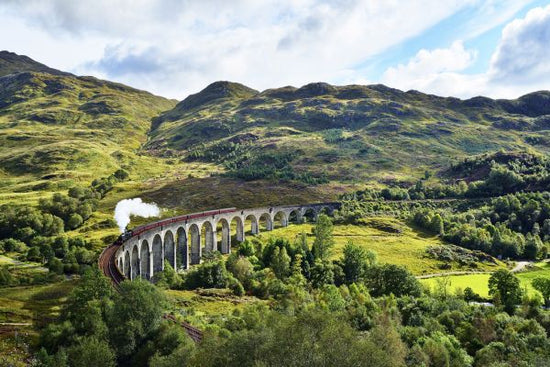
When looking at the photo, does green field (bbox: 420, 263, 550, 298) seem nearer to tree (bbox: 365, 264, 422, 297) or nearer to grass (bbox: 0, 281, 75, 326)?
tree (bbox: 365, 264, 422, 297)

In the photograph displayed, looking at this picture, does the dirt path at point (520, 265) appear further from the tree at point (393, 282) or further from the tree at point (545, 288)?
the tree at point (393, 282)

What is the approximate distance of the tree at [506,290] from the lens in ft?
199

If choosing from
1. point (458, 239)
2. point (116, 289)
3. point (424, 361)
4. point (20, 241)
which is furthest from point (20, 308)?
point (458, 239)

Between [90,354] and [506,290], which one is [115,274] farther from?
[506,290]

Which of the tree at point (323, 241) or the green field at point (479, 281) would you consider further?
the tree at point (323, 241)

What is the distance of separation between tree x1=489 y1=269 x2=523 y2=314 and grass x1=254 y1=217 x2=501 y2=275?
21185 millimetres

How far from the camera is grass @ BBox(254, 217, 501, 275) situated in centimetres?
9062

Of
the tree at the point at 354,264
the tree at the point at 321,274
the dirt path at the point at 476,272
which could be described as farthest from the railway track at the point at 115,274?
the dirt path at the point at 476,272

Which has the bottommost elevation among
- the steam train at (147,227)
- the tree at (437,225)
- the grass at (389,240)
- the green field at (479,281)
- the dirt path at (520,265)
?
the dirt path at (520,265)

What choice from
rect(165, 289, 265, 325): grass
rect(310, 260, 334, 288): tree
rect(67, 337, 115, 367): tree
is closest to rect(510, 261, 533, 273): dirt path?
rect(310, 260, 334, 288): tree

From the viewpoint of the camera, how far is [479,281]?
7881 cm

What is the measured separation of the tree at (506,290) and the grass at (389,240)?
21.2 m

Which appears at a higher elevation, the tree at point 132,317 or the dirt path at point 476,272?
the tree at point 132,317

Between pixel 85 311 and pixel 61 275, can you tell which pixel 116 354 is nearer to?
pixel 85 311
